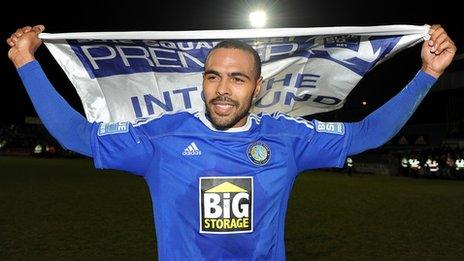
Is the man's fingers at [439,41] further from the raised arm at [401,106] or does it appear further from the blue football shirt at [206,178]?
the blue football shirt at [206,178]

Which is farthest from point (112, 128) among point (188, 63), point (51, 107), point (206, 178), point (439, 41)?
point (439, 41)

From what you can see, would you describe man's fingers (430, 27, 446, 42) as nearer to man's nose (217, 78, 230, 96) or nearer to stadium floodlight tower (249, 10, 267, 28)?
man's nose (217, 78, 230, 96)

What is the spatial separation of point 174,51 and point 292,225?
727cm

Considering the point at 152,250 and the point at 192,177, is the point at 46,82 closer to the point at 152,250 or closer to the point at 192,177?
the point at 192,177

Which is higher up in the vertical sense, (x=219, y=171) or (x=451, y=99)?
(x=451, y=99)

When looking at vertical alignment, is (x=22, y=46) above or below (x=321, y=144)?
above

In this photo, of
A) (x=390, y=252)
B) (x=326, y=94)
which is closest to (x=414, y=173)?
(x=390, y=252)

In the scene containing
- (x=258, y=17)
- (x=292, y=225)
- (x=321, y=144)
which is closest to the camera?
(x=321, y=144)

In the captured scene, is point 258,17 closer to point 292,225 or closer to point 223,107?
point 292,225

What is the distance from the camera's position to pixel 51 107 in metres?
2.57

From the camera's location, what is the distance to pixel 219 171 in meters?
2.56

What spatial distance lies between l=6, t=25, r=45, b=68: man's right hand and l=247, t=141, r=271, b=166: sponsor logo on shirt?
1195mm

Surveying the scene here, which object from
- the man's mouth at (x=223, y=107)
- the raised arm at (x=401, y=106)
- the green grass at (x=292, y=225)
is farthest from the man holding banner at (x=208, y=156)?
the green grass at (x=292, y=225)

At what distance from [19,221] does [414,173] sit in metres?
23.2
